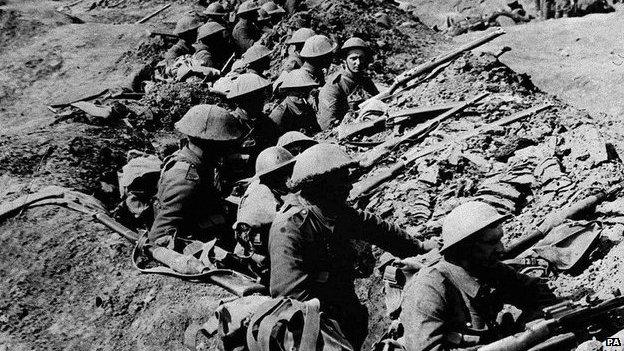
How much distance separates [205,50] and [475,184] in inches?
276

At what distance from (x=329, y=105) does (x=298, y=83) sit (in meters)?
0.55

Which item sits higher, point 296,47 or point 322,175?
point 322,175

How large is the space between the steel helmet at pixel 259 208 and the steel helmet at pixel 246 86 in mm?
2771

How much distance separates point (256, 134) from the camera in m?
7.43

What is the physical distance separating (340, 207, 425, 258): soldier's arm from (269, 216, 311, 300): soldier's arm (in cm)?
61

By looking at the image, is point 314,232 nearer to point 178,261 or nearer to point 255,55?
point 178,261

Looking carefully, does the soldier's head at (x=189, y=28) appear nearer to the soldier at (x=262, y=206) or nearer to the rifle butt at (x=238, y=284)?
the soldier at (x=262, y=206)

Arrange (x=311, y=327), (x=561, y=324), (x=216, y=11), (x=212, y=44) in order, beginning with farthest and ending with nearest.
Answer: (x=216, y=11)
(x=212, y=44)
(x=311, y=327)
(x=561, y=324)

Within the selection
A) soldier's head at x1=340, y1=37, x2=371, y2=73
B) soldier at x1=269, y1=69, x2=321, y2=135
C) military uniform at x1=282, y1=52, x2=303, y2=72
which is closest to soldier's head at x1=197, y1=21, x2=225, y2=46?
military uniform at x1=282, y1=52, x2=303, y2=72

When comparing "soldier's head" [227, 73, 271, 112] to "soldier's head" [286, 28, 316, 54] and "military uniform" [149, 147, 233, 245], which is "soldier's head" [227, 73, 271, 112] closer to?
"military uniform" [149, 147, 233, 245]

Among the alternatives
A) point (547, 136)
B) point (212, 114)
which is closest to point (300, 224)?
point (212, 114)

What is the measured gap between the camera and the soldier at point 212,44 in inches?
444

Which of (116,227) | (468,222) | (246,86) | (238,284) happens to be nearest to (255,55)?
(246,86)

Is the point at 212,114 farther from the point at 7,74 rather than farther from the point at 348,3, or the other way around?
the point at 7,74
